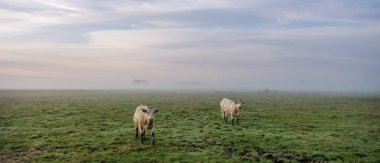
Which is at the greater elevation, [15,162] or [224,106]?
[224,106]

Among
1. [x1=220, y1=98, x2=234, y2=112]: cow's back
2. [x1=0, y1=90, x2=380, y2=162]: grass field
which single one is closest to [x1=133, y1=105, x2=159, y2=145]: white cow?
[x1=0, y1=90, x2=380, y2=162]: grass field

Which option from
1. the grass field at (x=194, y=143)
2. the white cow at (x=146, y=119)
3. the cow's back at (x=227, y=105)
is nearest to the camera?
the grass field at (x=194, y=143)

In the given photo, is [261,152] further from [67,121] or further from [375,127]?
[67,121]

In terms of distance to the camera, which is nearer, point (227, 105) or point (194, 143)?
point (194, 143)

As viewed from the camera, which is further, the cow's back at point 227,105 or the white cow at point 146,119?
the cow's back at point 227,105

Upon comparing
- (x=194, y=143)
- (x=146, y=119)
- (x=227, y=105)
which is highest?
(x=227, y=105)

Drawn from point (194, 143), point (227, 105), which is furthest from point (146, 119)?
point (227, 105)

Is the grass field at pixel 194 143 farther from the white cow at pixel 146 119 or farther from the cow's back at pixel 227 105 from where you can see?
the cow's back at pixel 227 105

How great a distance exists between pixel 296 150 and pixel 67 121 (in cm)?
2185

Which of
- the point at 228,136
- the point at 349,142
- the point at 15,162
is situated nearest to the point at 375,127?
the point at 349,142

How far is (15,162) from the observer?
15.5 m

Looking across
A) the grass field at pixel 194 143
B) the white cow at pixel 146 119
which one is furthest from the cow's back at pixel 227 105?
the white cow at pixel 146 119

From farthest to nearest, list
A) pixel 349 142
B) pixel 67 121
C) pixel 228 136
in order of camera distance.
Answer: pixel 67 121, pixel 228 136, pixel 349 142

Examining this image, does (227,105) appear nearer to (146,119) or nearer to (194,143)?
(194,143)
